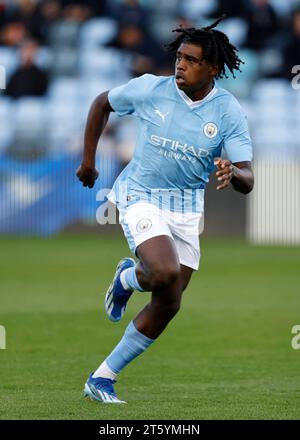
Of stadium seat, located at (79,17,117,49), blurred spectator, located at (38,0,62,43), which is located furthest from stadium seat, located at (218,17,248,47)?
blurred spectator, located at (38,0,62,43)

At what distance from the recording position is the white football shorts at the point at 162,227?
7.58m

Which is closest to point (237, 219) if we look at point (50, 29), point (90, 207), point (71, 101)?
point (90, 207)

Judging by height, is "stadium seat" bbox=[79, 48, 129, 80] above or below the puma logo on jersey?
above

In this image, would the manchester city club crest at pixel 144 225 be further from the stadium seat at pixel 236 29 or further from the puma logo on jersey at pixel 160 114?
the stadium seat at pixel 236 29

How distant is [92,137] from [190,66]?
916mm

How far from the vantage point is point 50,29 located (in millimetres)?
25672

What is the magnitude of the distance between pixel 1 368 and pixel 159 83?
2670 mm

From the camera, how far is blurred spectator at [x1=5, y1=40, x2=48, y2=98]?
24.2 meters

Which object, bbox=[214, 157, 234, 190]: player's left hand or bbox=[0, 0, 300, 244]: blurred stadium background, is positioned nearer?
bbox=[214, 157, 234, 190]: player's left hand

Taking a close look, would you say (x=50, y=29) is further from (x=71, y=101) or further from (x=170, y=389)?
(x=170, y=389)

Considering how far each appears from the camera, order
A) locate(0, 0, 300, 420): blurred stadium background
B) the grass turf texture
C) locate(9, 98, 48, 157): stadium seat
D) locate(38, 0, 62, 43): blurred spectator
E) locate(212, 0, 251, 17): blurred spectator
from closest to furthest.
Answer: the grass turf texture
locate(0, 0, 300, 420): blurred stadium background
locate(9, 98, 48, 157): stadium seat
locate(212, 0, 251, 17): blurred spectator
locate(38, 0, 62, 43): blurred spectator

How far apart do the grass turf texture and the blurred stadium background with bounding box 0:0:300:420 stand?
41 mm

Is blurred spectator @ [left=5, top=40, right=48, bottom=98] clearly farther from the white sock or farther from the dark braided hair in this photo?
the white sock

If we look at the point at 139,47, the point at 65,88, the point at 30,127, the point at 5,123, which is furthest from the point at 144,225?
the point at 139,47
